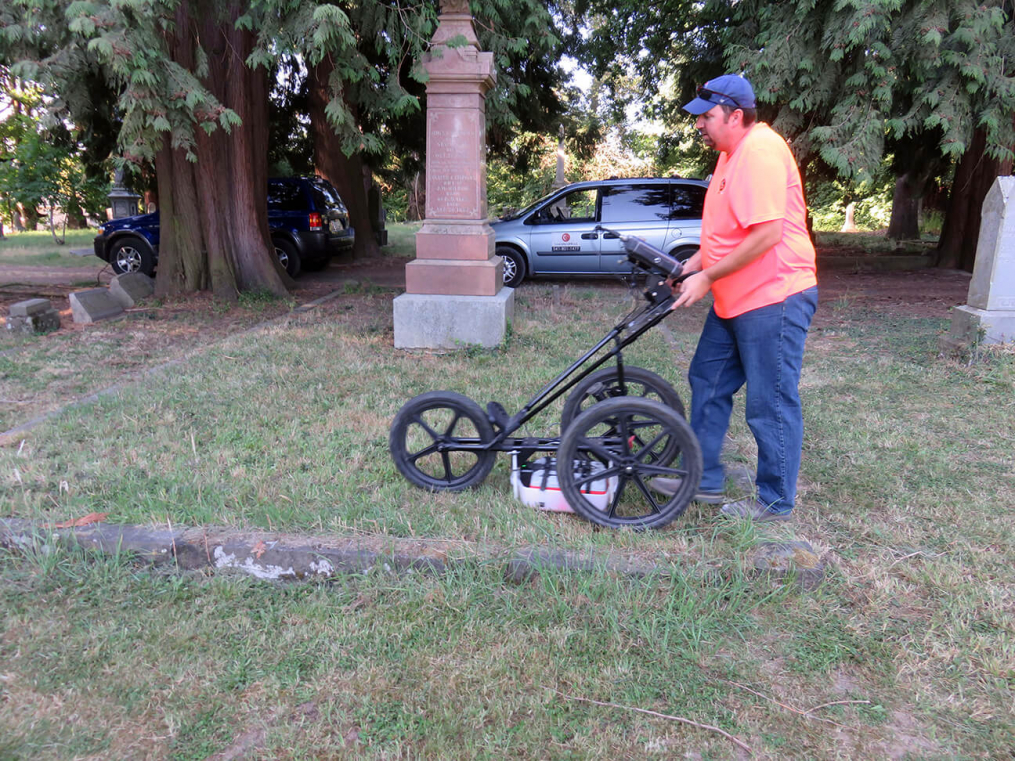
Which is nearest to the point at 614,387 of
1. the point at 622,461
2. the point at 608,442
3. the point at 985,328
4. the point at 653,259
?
the point at 608,442

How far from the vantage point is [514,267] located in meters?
11.7

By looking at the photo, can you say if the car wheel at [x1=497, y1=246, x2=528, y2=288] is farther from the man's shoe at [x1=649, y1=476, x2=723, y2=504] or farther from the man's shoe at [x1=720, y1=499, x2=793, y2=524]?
the man's shoe at [x1=720, y1=499, x2=793, y2=524]

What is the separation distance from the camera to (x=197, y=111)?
22.6ft

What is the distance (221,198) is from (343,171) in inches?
249

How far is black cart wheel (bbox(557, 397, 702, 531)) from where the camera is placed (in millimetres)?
3105

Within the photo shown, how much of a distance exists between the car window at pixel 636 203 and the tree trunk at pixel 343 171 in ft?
18.9

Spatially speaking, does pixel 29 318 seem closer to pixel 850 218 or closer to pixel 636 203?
pixel 636 203

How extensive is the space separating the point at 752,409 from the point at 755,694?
124 centimetres

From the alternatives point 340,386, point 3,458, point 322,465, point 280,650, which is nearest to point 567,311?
point 340,386

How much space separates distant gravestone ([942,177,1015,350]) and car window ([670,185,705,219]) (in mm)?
5015

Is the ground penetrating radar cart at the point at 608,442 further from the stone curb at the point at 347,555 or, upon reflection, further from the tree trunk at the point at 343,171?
the tree trunk at the point at 343,171

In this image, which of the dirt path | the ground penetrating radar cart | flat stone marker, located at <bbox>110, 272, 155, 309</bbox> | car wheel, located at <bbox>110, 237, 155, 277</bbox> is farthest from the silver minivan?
the ground penetrating radar cart

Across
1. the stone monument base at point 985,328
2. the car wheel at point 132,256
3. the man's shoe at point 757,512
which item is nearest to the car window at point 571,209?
the stone monument base at point 985,328

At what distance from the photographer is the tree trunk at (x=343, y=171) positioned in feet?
47.4
